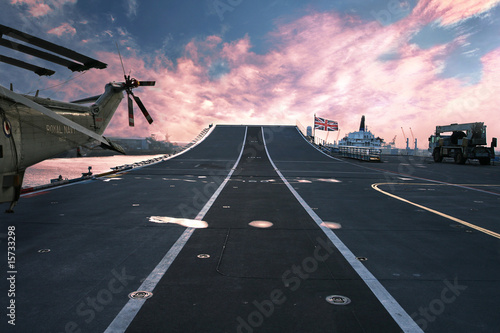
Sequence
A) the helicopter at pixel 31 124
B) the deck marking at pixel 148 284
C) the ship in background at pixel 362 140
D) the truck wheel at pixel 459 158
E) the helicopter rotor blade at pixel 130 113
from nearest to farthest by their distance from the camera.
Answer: the deck marking at pixel 148 284 → the helicopter at pixel 31 124 → the helicopter rotor blade at pixel 130 113 → the truck wheel at pixel 459 158 → the ship in background at pixel 362 140

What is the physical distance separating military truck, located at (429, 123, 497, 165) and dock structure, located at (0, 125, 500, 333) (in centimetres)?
3037

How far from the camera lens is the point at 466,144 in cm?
3638

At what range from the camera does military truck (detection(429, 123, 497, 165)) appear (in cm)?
3628

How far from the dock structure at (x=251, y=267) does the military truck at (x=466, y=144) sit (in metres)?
30.4

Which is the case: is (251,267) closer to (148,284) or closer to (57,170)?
(148,284)

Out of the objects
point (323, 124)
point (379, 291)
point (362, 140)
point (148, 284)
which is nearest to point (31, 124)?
point (148, 284)

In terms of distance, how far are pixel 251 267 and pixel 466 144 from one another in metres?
40.8

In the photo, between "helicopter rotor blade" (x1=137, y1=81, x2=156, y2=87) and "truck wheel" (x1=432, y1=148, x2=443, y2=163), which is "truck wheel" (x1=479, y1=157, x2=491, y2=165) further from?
"helicopter rotor blade" (x1=137, y1=81, x2=156, y2=87)

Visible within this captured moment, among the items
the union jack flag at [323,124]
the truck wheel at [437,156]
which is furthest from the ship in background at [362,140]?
the truck wheel at [437,156]

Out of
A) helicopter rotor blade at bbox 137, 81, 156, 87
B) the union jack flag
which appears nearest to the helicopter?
helicopter rotor blade at bbox 137, 81, 156, 87

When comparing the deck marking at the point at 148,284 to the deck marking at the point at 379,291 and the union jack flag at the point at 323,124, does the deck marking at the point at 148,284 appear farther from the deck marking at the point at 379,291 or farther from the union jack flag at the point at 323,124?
the union jack flag at the point at 323,124

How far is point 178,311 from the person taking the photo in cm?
404

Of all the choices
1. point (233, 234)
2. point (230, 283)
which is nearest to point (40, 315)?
point (230, 283)

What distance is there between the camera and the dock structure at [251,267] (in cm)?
392
